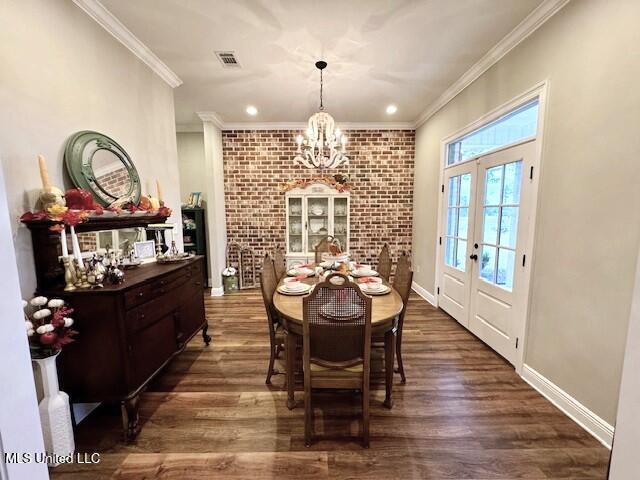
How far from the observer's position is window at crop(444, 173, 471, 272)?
3.09 meters

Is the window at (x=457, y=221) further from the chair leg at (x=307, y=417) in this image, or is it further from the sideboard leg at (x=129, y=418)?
the sideboard leg at (x=129, y=418)

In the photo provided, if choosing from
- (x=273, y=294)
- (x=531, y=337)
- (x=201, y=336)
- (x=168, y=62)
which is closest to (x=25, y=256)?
(x=273, y=294)

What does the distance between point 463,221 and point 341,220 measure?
6.44 ft

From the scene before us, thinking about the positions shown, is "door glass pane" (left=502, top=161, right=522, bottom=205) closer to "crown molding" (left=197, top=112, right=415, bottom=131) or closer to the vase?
"crown molding" (left=197, top=112, right=415, bottom=131)

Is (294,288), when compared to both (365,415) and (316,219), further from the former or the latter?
(316,219)

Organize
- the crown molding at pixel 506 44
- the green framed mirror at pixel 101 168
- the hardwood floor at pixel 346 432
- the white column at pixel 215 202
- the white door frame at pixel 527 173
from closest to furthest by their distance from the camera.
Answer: the hardwood floor at pixel 346 432 < the green framed mirror at pixel 101 168 < the crown molding at pixel 506 44 < the white door frame at pixel 527 173 < the white column at pixel 215 202

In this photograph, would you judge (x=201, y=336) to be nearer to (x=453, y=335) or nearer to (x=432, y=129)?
(x=453, y=335)

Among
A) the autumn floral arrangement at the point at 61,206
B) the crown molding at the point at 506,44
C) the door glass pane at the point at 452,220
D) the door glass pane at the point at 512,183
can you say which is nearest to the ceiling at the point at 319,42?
the crown molding at the point at 506,44

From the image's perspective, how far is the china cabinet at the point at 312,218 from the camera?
14.6 ft

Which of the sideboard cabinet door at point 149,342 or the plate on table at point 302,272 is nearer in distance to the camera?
the sideboard cabinet door at point 149,342

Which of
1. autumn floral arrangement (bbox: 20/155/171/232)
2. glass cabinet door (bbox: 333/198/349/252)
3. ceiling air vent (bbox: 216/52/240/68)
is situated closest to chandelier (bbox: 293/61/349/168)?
ceiling air vent (bbox: 216/52/240/68)

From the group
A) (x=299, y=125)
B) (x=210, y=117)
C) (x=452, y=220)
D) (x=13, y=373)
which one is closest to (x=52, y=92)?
(x=13, y=373)

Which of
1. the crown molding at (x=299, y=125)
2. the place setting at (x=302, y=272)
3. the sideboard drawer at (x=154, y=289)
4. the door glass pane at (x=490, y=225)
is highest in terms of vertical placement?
the crown molding at (x=299, y=125)

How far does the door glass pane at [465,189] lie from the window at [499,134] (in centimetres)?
23
